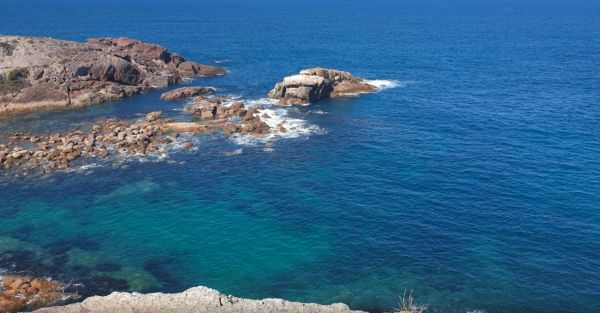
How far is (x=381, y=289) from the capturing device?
62.4 meters

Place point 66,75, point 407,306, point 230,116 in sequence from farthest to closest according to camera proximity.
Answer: point 66,75, point 230,116, point 407,306

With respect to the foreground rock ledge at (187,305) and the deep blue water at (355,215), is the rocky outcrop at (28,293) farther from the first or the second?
the foreground rock ledge at (187,305)

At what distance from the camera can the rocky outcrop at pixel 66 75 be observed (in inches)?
5344

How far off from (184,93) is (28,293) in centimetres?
9125

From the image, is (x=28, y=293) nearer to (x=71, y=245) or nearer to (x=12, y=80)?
(x=71, y=245)

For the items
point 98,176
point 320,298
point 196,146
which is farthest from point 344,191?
point 98,176

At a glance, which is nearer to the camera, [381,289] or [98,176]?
[381,289]

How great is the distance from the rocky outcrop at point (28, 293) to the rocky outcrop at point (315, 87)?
86.9 meters

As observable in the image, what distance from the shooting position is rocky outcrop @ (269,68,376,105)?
455ft

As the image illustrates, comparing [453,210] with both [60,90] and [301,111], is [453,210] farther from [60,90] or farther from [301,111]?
[60,90]

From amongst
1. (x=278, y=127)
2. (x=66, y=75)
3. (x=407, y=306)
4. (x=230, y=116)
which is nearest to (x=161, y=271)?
(x=407, y=306)

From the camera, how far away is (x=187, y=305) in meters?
54.0

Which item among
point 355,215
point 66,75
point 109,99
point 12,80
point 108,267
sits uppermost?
point 66,75

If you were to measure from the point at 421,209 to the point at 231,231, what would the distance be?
3067 cm
